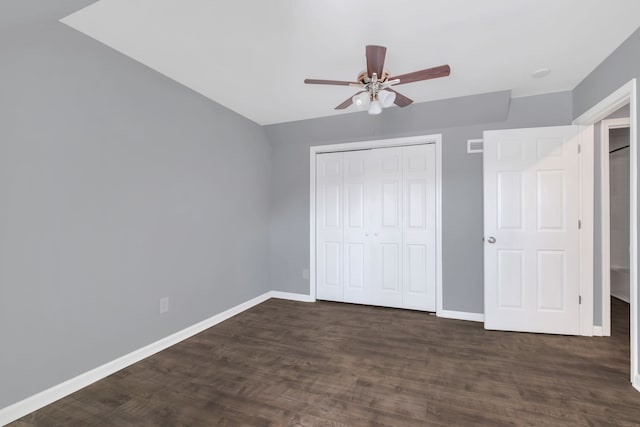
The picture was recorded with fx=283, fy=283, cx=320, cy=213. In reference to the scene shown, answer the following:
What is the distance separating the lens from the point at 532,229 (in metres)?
2.98

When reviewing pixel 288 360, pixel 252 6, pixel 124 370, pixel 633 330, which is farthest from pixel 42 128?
pixel 633 330

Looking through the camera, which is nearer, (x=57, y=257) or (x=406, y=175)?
(x=57, y=257)

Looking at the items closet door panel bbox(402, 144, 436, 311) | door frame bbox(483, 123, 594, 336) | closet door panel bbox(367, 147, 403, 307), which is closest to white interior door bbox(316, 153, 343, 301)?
closet door panel bbox(367, 147, 403, 307)

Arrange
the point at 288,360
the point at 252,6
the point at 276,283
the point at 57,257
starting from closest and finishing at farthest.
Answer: the point at 252,6
the point at 57,257
the point at 288,360
the point at 276,283

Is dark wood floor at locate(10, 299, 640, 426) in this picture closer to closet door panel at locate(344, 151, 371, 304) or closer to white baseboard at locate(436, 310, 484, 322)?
white baseboard at locate(436, 310, 484, 322)

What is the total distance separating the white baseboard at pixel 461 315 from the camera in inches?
130

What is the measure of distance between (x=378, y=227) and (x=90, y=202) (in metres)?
3.07

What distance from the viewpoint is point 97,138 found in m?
2.15

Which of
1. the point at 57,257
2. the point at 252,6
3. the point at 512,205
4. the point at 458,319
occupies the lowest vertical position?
the point at 458,319

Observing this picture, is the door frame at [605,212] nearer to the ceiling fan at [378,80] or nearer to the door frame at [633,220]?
the door frame at [633,220]

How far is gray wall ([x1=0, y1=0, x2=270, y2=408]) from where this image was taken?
1732 millimetres

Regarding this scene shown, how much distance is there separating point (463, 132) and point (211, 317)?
11.9 ft

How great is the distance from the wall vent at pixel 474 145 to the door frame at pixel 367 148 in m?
0.32

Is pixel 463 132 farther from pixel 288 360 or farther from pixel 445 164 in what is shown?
pixel 288 360
